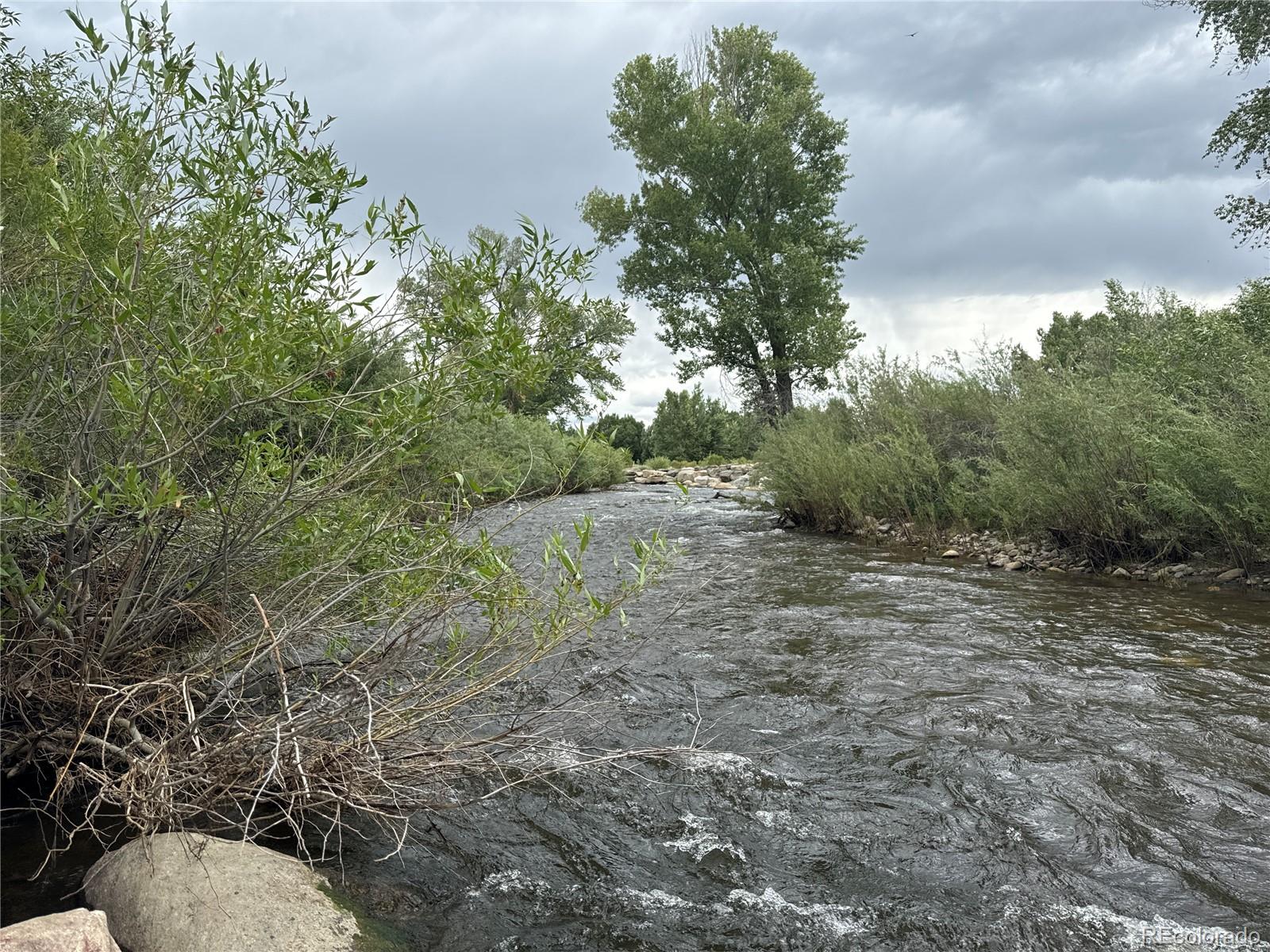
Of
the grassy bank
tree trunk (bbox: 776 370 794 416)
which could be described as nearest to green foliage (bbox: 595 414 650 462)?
tree trunk (bbox: 776 370 794 416)

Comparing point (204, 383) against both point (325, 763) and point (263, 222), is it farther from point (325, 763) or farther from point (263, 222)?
point (325, 763)

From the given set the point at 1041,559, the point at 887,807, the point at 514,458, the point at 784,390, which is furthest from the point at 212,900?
the point at 784,390

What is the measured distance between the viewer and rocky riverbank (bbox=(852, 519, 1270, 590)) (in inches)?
331

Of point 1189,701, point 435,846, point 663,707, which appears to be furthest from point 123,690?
point 1189,701

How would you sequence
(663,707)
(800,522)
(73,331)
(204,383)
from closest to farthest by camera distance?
1. (204,383)
2. (73,331)
3. (663,707)
4. (800,522)

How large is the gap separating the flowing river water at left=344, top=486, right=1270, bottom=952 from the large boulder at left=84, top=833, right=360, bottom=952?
1.12ft

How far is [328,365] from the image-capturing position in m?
3.49

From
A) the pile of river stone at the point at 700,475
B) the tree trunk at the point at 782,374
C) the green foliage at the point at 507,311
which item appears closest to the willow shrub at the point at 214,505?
the green foliage at the point at 507,311

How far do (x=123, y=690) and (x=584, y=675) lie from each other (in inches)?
133

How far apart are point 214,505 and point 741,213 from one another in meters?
26.3

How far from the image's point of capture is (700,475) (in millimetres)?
28469

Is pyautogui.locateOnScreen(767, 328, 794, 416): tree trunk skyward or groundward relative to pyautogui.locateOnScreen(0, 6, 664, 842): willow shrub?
skyward

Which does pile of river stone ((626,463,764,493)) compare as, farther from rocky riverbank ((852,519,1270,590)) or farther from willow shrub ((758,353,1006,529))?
rocky riverbank ((852,519,1270,590))

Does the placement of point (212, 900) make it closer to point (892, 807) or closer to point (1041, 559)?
point (892, 807)
